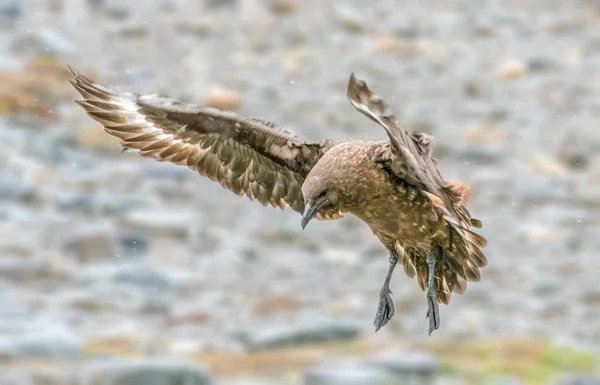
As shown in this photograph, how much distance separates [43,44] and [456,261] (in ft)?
63.0

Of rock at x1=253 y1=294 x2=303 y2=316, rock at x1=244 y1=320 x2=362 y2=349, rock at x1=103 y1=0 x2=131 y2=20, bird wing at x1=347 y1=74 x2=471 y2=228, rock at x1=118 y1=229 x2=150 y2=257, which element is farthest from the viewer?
rock at x1=103 y1=0 x2=131 y2=20

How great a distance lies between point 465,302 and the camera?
64.6ft

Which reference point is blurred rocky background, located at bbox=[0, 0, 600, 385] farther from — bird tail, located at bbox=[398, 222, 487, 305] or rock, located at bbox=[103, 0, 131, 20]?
bird tail, located at bbox=[398, 222, 487, 305]

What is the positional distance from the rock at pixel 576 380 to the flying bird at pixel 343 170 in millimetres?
9188

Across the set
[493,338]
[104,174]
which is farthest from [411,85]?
[493,338]

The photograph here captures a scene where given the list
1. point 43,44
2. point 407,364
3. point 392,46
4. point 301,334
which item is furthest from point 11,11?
point 407,364

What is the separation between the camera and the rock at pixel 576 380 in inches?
644

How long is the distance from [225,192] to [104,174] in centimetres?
182

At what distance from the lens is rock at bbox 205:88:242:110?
23734mm

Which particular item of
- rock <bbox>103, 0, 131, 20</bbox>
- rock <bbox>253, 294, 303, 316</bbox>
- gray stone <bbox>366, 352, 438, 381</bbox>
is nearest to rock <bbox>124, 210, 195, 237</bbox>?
rock <bbox>253, 294, 303, 316</bbox>

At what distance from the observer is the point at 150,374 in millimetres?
15219

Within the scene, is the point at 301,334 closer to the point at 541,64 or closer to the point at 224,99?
the point at 224,99

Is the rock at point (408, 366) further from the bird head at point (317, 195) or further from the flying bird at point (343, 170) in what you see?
the bird head at point (317, 195)

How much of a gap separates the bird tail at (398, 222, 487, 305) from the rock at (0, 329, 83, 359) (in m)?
9.87
